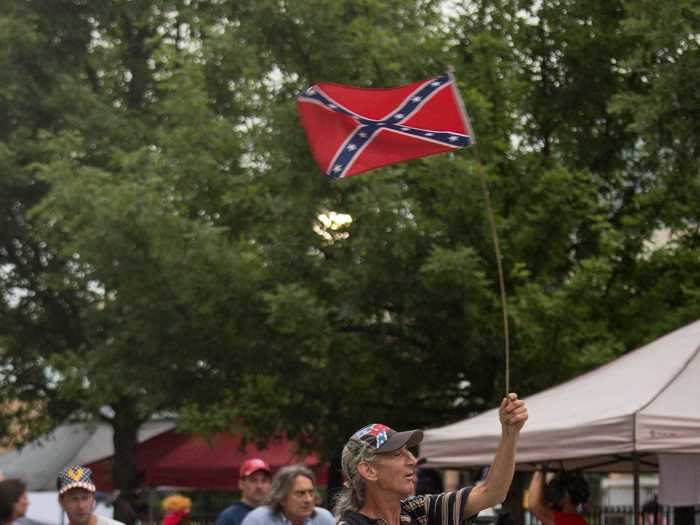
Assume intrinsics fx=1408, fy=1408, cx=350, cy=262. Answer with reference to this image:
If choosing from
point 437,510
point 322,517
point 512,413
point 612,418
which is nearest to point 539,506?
point 612,418

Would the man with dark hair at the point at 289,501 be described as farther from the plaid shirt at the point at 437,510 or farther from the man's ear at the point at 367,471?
the man's ear at the point at 367,471

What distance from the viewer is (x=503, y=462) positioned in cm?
488

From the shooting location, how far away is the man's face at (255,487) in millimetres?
9742

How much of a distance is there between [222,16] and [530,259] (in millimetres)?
6767

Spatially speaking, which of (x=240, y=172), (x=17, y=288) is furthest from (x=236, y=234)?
(x=17, y=288)

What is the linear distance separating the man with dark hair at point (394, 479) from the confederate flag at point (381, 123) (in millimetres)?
2865

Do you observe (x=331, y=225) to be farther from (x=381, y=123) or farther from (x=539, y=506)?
(x=381, y=123)

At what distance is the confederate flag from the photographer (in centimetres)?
777

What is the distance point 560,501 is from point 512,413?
617cm

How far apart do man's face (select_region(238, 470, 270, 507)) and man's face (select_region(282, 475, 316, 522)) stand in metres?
1.34

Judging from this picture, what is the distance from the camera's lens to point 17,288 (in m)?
22.2

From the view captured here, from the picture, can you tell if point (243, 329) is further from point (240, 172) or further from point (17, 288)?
point (17, 288)

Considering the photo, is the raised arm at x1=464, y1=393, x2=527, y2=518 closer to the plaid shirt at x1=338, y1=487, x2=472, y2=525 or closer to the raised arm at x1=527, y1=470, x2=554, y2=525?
the plaid shirt at x1=338, y1=487, x2=472, y2=525

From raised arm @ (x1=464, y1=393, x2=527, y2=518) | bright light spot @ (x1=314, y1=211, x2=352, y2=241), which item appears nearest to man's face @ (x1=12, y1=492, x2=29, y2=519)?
raised arm @ (x1=464, y1=393, x2=527, y2=518)
